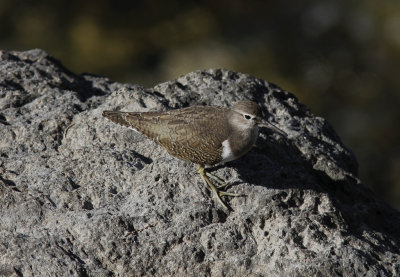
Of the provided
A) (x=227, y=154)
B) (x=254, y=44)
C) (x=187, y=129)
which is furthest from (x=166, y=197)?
(x=254, y=44)

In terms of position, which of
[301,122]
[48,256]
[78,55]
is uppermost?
[301,122]

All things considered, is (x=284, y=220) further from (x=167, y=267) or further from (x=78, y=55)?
(x=78, y=55)

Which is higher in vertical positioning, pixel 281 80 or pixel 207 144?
pixel 207 144

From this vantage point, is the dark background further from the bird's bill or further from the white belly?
the white belly

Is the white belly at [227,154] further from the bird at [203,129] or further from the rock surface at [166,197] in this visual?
the rock surface at [166,197]

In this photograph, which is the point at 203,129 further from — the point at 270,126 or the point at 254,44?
the point at 254,44

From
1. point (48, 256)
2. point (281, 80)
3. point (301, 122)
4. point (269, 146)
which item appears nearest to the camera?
point (48, 256)

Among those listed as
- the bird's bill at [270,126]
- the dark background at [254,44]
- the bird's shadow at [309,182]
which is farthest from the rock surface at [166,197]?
the dark background at [254,44]

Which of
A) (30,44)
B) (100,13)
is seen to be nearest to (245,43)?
(100,13)
